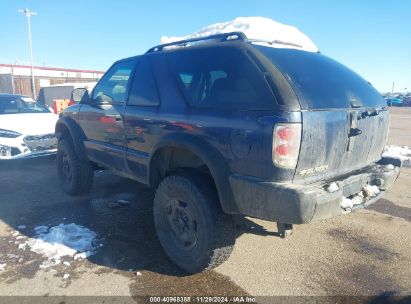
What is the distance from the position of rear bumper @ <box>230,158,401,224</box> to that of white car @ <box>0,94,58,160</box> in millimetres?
5163

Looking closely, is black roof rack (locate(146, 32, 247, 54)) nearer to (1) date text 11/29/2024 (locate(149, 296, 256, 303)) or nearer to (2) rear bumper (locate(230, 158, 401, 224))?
(2) rear bumper (locate(230, 158, 401, 224))

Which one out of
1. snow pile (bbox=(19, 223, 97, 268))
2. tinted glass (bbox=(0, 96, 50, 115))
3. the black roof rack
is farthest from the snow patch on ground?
tinted glass (bbox=(0, 96, 50, 115))

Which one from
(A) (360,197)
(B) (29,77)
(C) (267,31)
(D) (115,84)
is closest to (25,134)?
(D) (115,84)

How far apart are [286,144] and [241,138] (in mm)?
330

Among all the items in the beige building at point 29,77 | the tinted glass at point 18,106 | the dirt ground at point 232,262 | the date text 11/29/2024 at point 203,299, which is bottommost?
the date text 11/29/2024 at point 203,299

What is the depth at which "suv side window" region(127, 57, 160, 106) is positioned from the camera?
329 centimetres

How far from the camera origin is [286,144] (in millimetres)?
2229

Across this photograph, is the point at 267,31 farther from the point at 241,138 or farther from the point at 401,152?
the point at 401,152

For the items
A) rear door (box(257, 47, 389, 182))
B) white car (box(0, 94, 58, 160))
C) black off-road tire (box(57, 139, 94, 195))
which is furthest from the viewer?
white car (box(0, 94, 58, 160))

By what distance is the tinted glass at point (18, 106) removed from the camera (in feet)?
23.7

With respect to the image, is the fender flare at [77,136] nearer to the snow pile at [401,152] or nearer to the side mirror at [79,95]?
the side mirror at [79,95]

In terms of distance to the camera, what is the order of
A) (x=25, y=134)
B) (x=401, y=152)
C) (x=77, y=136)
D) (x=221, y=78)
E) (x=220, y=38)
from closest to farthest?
(x=221, y=78), (x=220, y=38), (x=77, y=136), (x=25, y=134), (x=401, y=152)

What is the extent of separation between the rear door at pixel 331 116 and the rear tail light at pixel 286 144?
54 millimetres

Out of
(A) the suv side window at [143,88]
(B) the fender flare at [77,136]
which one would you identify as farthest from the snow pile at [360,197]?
(B) the fender flare at [77,136]
